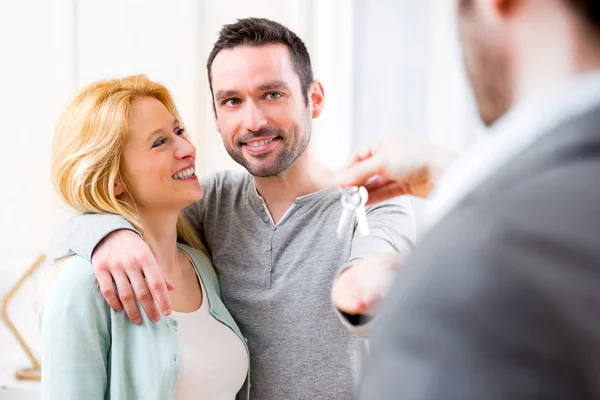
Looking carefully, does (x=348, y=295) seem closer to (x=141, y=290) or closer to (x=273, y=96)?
(x=141, y=290)

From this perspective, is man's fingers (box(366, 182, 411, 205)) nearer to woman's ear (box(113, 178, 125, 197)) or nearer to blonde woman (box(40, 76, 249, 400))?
blonde woman (box(40, 76, 249, 400))

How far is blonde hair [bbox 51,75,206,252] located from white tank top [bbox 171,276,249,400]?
233 millimetres

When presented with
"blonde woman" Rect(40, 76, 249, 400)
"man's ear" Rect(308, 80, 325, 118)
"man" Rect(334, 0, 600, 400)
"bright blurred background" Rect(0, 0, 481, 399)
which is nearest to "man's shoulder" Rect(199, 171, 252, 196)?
"blonde woman" Rect(40, 76, 249, 400)

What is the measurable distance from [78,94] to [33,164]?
1050 mm

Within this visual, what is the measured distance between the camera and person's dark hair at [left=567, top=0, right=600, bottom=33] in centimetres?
40

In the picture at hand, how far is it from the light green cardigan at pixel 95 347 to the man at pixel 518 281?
0.96 meters

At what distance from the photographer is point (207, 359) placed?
1.33 metres

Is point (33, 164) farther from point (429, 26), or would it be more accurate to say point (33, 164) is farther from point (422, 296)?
point (422, 296)

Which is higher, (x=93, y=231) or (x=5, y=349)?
(x=93, y=231)

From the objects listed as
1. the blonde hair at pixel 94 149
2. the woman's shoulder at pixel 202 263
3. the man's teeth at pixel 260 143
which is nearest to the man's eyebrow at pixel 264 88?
the man's teeth at pixel 260 143

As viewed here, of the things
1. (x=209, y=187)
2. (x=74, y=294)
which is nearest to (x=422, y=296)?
(x=74, y=294)

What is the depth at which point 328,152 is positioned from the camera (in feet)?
7.89

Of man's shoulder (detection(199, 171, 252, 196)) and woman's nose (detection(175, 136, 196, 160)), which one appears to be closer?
woman's nose (detection(175, 136, 196, 160))

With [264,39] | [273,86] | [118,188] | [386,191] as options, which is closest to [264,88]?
[273,86]
